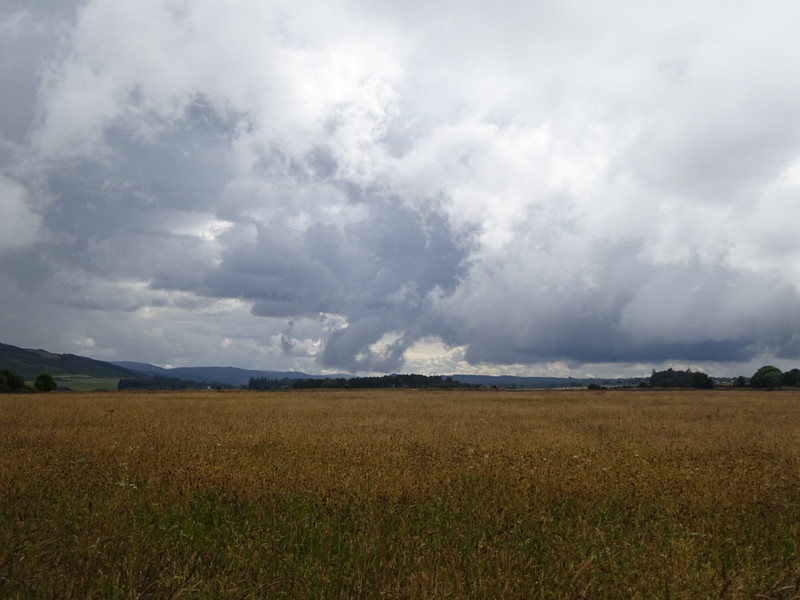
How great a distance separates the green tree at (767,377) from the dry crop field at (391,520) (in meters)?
127

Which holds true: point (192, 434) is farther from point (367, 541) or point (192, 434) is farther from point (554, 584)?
point (554, 584)

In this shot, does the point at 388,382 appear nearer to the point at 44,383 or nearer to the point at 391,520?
the point at 44,383

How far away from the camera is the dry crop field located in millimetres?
4617

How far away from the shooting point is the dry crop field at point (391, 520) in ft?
15.1

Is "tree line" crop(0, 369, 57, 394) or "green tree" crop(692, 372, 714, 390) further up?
"green tree" crop(692, 372, 714, 390)

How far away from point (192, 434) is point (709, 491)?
42.1 ft

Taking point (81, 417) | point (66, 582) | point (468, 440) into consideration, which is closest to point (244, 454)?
point (468, 440)

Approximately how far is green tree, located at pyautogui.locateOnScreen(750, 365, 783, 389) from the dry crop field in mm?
127245

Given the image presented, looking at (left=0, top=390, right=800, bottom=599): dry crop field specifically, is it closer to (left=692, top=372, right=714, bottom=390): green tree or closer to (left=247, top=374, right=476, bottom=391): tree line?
(left=692, top=372, right=714, bottom=390): green tree

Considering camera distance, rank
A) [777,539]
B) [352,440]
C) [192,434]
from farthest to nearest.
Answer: [192,434] → [352,440] → [777,539]

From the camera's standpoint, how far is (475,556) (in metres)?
5.23

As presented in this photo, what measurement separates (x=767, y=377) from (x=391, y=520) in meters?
145

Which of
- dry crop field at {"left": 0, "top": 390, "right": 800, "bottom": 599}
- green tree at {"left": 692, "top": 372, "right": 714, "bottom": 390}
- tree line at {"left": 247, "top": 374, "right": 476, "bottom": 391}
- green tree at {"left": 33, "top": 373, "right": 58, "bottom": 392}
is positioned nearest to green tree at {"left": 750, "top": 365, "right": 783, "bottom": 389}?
green tree at {"left": 692, "top": 372, "right": 714, "bottom": 390}

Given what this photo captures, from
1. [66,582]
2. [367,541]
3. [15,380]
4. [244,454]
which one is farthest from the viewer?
[15,380]
